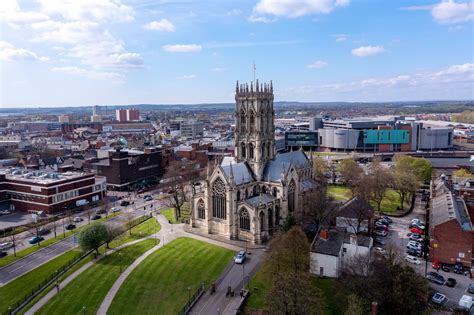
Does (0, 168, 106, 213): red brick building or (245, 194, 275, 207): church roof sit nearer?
(245, 194, 275, 207): church roof

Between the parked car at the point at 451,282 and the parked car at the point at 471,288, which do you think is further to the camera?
the parked car at the point at 451,282

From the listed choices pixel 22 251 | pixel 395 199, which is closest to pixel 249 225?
pixel 22 251

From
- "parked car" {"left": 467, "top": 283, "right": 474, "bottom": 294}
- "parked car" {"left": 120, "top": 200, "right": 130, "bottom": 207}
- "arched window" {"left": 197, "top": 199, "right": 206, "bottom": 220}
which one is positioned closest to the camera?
"parked car" {"left": 467, "top": 283, "right": 474, "bottom": 294}

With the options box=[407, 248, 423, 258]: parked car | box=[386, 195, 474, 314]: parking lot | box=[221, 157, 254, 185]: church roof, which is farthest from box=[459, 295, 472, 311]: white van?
box=[221, 157, 254, 185]: church roof

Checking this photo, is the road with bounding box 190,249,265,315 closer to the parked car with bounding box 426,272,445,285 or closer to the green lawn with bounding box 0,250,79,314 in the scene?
A: the green lawn with bounding box 0,250,79,314

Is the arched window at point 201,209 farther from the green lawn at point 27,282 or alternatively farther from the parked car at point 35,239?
the parked car at point 35,239

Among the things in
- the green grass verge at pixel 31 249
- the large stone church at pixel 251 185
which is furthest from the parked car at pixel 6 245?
the large stone church at pixel 251 185

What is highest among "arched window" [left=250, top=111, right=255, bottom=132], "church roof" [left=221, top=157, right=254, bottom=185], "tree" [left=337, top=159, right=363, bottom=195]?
"arched window" [left=250, top=111, right=255, bottom=132]

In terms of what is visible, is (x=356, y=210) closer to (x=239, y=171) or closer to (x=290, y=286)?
(x=239, y=171)
